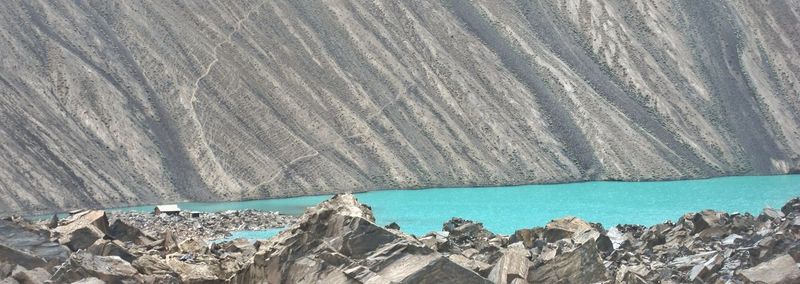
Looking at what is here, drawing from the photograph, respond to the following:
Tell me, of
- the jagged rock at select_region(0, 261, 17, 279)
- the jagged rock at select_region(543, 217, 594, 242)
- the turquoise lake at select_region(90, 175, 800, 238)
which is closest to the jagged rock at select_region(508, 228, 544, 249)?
the jagged rock at select_region(543, 217, 594, 242)

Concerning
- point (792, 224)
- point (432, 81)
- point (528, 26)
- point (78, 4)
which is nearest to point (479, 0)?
point (528, 26)

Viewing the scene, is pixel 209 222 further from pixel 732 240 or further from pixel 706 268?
pixel 706 268

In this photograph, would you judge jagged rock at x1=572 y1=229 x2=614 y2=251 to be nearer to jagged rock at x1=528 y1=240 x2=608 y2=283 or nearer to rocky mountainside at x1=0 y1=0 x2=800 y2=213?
jagged rock at x1=528 y1=240 x2=608 y2=283

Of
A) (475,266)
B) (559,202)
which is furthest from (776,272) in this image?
(559,202)

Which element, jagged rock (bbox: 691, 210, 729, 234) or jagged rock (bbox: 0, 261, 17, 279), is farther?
jagged rock (bbox: 691, 210, 729, 234)

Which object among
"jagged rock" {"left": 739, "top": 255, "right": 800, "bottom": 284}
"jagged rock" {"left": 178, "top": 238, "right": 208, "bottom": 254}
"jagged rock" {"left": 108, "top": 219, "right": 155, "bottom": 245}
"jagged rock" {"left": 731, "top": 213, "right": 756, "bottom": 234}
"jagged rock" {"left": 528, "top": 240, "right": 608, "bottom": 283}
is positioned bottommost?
"jagged rock" {"left": 739, "top": 255, "right": 800, "bottom": 284}

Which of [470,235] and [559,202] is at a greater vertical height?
[559,202]

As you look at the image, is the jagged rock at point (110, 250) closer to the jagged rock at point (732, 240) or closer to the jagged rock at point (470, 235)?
the jagged rock at point (470, 235)
